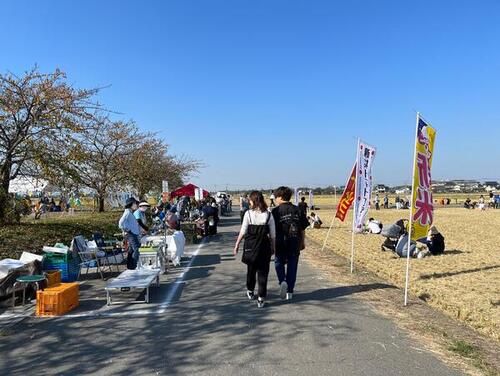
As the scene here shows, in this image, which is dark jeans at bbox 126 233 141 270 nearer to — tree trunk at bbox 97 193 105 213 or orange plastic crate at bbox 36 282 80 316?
orange plastic crate at bbox 36 282 80 316

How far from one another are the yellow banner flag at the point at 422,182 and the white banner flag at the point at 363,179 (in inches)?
99.2

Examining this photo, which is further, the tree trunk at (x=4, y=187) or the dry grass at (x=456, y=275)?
the tree trunk at (x=4, y=187)

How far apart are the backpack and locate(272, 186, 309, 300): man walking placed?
1.49ft

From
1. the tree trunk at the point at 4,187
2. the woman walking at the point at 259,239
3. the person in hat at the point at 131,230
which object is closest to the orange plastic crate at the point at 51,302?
the woman walking at the point at 259,239

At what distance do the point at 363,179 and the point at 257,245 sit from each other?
4807 millimetres

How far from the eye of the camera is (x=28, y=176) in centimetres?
1570

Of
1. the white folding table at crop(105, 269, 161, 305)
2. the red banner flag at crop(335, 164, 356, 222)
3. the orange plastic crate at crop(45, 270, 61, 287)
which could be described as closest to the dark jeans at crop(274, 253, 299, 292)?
the white folding table at crop(105, 269, 161, 305)

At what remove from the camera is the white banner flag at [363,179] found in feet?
33.4

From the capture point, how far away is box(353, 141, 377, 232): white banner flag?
33.4ft

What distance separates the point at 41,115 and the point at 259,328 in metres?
12.0

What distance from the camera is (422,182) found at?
7445 millimetres

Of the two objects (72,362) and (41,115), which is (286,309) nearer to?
(72,362)

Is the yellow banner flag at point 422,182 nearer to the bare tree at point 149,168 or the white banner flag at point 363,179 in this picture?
the white banner flag at point 363,179

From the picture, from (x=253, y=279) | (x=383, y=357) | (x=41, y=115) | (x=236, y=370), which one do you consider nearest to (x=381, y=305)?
(x=253, y=279)
